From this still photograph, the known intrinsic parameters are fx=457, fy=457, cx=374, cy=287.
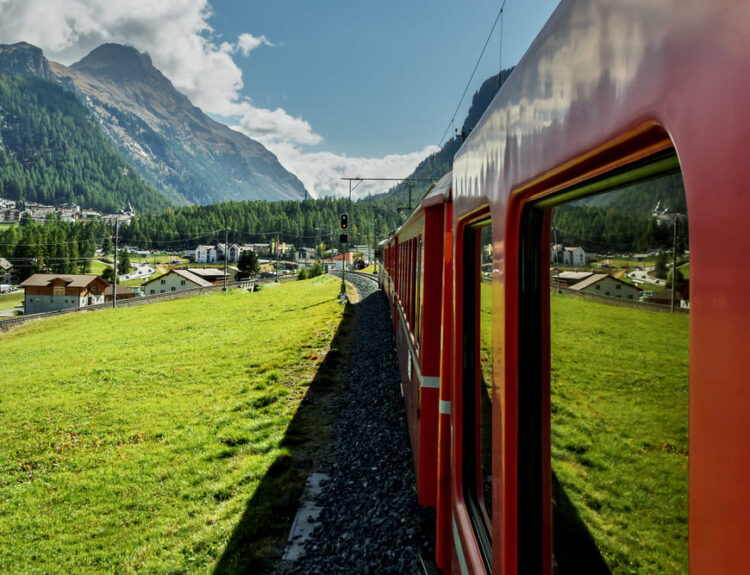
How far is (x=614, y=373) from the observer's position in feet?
3.40

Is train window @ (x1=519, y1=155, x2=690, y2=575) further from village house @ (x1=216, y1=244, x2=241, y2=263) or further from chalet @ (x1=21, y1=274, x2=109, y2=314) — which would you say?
village house @ (x1=216, y1=244, x2=241, y2=263)

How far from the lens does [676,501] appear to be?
81cm

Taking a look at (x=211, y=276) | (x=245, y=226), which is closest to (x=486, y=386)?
(x=211, y=276)

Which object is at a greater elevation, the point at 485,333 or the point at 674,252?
the point at 674,252

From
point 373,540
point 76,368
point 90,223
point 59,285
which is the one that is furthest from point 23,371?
point 90,223

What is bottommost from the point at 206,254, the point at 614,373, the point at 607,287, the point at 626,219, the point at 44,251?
the point at 614,373

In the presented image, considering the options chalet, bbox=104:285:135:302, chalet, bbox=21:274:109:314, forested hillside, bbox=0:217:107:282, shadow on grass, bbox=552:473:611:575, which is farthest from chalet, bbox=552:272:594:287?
forested hillside, bbox=0:217:107:282

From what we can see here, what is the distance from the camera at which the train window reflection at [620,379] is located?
808 millimetres

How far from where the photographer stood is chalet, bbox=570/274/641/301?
38.6 inches

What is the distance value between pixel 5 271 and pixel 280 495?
124 meters

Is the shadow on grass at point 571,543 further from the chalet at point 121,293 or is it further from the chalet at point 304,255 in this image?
the chalet at point 304,255

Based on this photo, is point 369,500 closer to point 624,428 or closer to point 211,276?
point 624,428

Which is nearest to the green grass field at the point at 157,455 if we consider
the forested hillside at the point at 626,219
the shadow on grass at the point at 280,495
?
the shadow on grass at the point at 280,495

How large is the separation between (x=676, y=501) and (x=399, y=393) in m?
8.34
